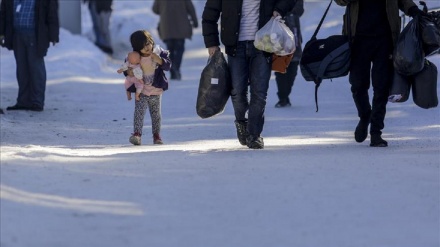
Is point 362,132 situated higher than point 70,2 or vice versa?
point 362,132

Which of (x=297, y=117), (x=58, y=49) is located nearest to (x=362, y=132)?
(x=297, y=117)

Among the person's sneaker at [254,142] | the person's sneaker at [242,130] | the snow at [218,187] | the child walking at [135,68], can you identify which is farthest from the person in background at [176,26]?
the person's sneaker at [254,142]

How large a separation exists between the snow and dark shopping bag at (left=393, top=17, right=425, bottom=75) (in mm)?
669

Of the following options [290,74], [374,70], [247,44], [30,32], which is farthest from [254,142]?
[290,74]

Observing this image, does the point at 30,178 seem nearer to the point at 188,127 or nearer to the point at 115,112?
the point at 188,127

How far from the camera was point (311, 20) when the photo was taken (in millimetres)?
31672

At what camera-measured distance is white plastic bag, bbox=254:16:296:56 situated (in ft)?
37.3

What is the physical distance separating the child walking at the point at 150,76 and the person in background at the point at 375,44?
71.4 inches

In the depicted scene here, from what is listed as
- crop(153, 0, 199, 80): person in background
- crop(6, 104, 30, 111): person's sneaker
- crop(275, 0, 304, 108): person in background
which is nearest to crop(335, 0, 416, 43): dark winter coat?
crop(275, 0, 304, 108): person in background

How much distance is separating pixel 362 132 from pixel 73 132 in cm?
357

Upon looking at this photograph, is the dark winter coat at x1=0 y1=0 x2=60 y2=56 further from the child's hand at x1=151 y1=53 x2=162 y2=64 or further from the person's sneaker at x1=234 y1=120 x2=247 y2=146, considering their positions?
the person's sneaker at x1=234 y1=120 x2=247 y2=146

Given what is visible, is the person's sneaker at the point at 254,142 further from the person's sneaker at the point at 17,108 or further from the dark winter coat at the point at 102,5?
the dark winter coat at the point at 102,5

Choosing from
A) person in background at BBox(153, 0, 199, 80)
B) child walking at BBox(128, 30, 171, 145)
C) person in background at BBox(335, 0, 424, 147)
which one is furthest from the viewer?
person in background at BBox(153, 0, 199, 80)

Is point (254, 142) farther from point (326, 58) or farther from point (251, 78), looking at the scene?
point (326, 58)
